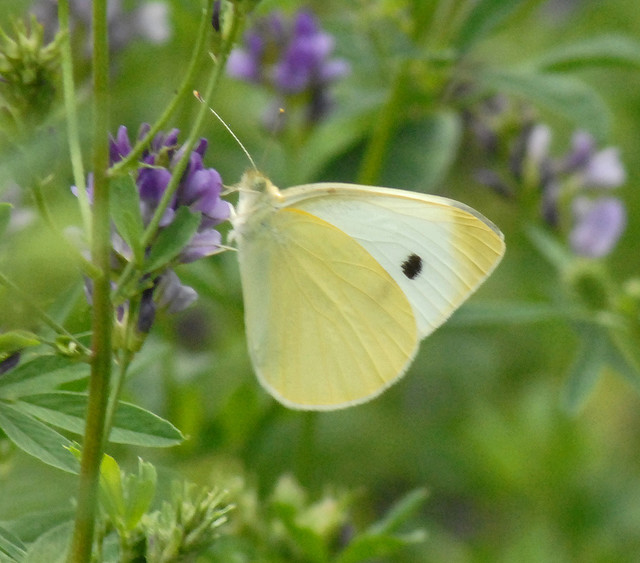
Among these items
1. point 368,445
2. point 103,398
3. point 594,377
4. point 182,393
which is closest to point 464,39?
point 594,377

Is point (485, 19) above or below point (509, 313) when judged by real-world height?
above

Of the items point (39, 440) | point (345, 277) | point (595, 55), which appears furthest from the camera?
point (595, 55)

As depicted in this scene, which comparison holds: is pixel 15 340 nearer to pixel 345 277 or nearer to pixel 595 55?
pixel 345 277

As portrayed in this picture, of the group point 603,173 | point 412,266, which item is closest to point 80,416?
point 412,266

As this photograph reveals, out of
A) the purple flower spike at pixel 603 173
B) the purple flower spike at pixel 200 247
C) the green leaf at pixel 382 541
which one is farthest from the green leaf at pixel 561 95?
the purple flower spike at pixel 200 247

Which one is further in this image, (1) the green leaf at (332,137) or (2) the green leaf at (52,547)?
(1) the green leaf at (332,137)

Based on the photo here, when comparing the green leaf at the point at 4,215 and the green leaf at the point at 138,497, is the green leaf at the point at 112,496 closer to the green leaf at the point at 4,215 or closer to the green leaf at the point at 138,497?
the green leaf at the point at 138,497

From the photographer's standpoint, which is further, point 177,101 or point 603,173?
point 603,173

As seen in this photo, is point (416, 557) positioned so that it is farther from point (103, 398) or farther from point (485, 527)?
point (103, 398)
